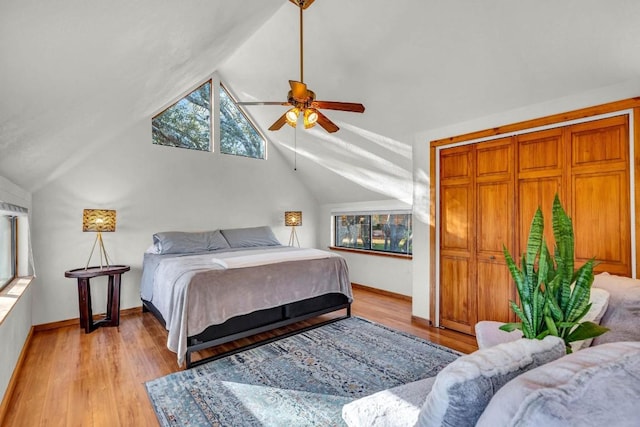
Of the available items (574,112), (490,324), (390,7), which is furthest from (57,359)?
(574,112)

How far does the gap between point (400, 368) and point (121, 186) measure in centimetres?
402

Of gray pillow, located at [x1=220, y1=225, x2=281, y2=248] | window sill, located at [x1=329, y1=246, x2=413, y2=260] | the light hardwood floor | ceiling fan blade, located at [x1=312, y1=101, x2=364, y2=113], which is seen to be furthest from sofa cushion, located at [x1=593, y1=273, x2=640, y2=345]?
gray pillow, located at [x1=220, y1=225, x2=281, y2=248]

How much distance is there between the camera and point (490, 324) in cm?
207

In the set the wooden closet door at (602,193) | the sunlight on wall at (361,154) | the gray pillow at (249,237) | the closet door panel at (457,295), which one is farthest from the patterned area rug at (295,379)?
the sunlight on wall at (361,154)

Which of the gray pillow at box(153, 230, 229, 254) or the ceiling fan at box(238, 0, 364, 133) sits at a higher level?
the ceiling fan at box(238, 0, 364, 133)

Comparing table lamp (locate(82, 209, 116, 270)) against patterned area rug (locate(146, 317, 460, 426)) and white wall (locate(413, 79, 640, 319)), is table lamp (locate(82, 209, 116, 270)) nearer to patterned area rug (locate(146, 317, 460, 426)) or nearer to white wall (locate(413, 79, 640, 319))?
patterned area rug (locate(146, 317, 460, 426))

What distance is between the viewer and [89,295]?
3443 mm

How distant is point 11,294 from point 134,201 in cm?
188

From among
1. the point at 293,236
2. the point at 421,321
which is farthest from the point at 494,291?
the point at 293,236

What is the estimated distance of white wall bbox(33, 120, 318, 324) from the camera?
3.61 meters

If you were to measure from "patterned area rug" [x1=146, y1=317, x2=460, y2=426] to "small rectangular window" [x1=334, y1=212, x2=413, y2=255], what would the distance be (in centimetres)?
198

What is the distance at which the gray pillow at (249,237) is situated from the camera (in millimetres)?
4652

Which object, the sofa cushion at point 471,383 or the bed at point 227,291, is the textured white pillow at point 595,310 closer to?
the sofa cushion at point 471,383

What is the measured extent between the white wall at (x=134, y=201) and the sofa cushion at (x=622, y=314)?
4617 millimetres
